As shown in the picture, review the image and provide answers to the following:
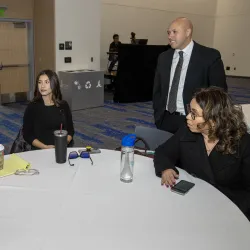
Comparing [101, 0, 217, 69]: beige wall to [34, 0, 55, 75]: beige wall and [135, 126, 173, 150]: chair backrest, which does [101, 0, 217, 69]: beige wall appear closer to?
[34, 0, 55, 75]: beige wall

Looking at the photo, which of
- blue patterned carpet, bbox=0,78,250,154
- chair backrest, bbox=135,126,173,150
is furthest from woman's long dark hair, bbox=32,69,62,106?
blue patterned carpet, bbox=0,78,250,154

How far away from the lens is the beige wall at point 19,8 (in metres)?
6.38

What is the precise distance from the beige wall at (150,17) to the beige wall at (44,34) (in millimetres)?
3543

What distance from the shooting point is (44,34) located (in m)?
6.45

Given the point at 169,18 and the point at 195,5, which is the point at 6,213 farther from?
the point at 195,5

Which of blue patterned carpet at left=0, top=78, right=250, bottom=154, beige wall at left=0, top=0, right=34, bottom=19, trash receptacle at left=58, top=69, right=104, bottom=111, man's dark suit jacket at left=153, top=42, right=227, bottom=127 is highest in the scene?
beige wall at left=0, top=0, right=34, bottom=19

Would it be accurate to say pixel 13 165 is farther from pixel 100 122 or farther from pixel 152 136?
pixel 100 122

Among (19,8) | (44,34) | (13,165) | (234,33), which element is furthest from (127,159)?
(234,33)

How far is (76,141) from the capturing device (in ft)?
14.9

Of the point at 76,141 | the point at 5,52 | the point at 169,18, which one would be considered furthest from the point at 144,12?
the point at 76,141

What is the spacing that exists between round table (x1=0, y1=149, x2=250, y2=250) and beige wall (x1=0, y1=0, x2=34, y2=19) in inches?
225

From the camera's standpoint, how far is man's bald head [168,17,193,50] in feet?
8.44

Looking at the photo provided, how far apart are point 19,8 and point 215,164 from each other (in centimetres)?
612

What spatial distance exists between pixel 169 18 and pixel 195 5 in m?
1.62
